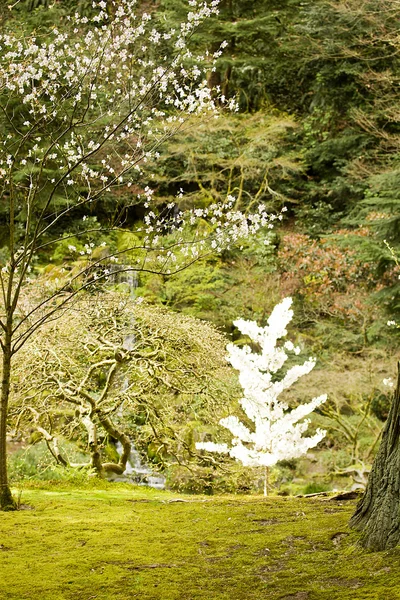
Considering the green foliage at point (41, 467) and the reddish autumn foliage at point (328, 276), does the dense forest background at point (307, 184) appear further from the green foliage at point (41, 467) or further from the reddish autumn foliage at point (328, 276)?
the green foliage at point (41, 467)

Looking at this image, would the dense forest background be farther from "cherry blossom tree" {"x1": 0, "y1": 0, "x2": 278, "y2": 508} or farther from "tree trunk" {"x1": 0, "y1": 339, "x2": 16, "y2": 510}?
"tree trunk" {"x1": 0, "y1": 339, "x2": 16, "y2": 510}

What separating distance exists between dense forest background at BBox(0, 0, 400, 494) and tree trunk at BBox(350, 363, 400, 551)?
7588mm

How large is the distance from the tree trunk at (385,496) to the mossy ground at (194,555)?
0.08 metres

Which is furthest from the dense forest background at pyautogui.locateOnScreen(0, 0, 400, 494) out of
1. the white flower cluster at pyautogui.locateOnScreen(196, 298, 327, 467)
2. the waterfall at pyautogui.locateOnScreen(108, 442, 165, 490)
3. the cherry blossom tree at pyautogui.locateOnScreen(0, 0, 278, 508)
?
the cherry blossom tree at pyautogui.locateOnScreen(0, 0, 278, 508)

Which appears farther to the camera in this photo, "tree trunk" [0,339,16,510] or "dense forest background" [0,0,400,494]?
"dense forest background" [0,0,400,494]

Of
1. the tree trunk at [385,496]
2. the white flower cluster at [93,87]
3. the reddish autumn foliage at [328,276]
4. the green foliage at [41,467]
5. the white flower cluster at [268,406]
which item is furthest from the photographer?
the reddish autumn foliage at [328,276]

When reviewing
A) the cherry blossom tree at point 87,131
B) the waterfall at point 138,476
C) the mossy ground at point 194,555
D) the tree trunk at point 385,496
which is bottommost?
the waterfall at point 138,476

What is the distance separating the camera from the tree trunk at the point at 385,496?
9.08 feet

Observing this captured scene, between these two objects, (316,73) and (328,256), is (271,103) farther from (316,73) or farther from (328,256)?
(328,256)

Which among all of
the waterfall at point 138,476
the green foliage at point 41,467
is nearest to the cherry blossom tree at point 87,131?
the green foliage at point 41,467

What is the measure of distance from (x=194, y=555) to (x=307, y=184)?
1561cm

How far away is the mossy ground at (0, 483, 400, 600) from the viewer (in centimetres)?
262

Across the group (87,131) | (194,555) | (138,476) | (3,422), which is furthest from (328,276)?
(194,555)

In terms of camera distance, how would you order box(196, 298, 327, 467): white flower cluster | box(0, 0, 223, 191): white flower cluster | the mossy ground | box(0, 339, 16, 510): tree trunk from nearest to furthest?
the mossy ground < box(0, 339, 16, 510): tree trunk < box(0, 0, 223, 191): white flower cluster < box(196, 298, 327, 467): white flower cluster
